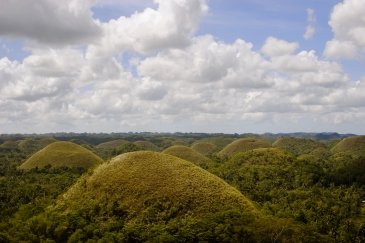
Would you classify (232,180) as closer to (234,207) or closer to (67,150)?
(234,207)

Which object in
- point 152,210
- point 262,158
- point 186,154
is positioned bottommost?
point 152,210

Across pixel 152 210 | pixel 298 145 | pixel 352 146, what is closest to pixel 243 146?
pixel 352 146

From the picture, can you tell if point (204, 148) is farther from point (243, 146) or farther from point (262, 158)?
point (262, 158)

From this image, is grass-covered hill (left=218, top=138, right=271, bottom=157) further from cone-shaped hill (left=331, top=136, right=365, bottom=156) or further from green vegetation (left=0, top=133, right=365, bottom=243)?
green vegetation (left=0, top=133, right=365, bottom=243)

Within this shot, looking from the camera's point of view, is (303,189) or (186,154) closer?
(303,189)

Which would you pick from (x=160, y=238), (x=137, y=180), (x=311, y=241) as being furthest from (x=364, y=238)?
(x=137, y=180)

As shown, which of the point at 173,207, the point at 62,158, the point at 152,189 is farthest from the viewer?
the point at 62,158
